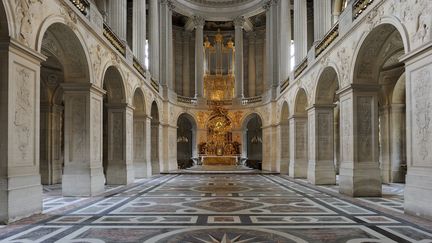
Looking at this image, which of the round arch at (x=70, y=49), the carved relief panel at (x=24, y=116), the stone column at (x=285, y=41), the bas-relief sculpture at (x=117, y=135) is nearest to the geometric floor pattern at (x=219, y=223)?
the carved relief panel at (x=24, y=116)

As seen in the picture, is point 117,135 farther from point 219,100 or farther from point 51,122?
point 219,100

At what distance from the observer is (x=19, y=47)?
830 cm

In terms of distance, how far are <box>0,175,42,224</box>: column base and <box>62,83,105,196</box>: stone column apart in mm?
3624

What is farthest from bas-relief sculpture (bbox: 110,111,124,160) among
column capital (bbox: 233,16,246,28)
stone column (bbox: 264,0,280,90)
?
column capital (bbox: 233,16,246,28)

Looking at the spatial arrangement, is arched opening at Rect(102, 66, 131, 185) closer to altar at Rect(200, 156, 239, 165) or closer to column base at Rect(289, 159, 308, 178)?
column base at Rect(289, 159, 308, 178)

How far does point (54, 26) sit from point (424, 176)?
32.7 ft

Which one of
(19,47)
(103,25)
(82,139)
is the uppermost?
(103,25)

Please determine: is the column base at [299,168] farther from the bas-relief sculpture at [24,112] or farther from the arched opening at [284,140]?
the bas-relief sculpture at [24,112]

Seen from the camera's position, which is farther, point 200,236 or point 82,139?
point 82,139

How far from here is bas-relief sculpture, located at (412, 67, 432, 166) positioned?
28.5ft

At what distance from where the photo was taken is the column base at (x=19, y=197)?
7801mm

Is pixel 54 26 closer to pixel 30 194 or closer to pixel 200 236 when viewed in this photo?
pixel 30 194

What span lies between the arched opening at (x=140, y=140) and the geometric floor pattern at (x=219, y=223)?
9.48 meters

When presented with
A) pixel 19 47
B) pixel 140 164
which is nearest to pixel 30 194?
pixel 19 47
